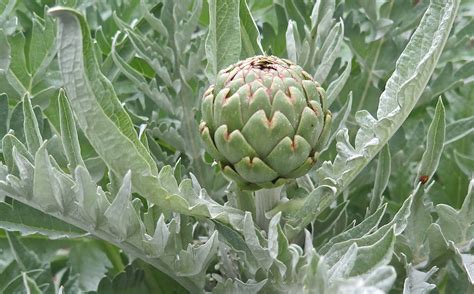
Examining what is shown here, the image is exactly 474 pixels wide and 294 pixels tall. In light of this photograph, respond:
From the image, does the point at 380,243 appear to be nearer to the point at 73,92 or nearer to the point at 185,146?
the point at 73,92

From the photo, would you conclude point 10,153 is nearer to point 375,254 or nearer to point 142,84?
point 142,84

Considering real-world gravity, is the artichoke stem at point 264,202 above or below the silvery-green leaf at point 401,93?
below

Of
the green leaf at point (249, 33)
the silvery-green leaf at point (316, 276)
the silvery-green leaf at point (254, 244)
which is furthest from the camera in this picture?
the green leaf at point (249, 33)

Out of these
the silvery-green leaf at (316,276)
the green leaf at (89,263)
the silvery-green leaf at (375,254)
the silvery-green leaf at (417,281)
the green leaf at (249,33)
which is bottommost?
the green leaf at (89,263)

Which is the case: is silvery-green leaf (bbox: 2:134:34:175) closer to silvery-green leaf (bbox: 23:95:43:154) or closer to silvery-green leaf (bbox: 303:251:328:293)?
silvery-green leaf (bbox: 23:95:43:154)

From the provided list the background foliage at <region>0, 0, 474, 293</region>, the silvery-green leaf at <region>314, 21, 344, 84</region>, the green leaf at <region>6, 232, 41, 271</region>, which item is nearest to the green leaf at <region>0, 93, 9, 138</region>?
the background foliage at <region>0, 0, 474, 293</region>

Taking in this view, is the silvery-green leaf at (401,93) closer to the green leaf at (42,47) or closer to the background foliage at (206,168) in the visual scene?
the background foliage at (206,168)

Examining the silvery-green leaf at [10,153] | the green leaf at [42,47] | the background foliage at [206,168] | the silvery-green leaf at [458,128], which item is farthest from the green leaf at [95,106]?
the silvery-green leaf at [458,128]
